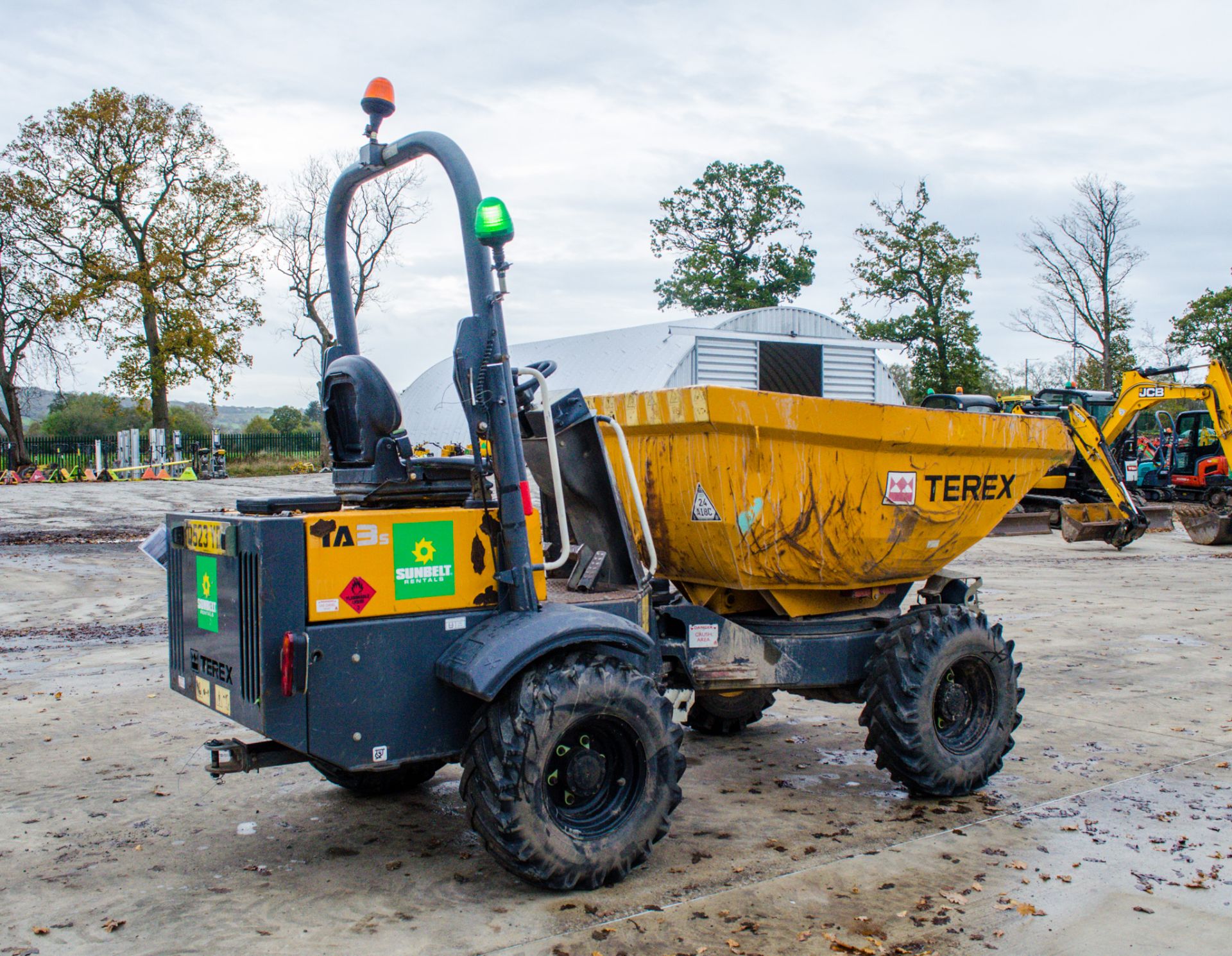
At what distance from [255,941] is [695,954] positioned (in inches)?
55.9

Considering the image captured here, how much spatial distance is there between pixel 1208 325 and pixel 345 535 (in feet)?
155

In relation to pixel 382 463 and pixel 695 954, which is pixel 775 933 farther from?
pixel 382 463

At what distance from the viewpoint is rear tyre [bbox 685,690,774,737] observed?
19.9ft

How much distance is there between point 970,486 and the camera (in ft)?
17.6

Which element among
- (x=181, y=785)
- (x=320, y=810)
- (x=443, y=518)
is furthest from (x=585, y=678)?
(x=181, y=785)

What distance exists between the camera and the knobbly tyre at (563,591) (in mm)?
3768

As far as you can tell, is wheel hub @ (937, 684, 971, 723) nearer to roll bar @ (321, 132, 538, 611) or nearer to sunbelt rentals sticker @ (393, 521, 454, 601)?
roll bar @ (321, 132, 538, 611)

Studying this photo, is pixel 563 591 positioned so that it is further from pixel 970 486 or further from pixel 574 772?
pixel 970 486

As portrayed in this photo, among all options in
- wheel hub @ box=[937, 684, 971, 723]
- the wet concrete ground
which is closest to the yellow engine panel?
the wet concrete ground

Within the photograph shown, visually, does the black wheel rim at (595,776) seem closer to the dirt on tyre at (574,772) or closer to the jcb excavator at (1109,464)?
the dirt on tyre at (574,772)

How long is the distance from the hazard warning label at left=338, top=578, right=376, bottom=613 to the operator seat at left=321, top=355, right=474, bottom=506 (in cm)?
35

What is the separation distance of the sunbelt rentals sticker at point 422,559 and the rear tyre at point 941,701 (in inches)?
83.7

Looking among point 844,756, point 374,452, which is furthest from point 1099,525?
point 374,452

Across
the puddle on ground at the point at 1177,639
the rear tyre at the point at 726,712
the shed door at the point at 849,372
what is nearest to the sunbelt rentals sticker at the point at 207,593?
the rear tyre at the point at 726,712
